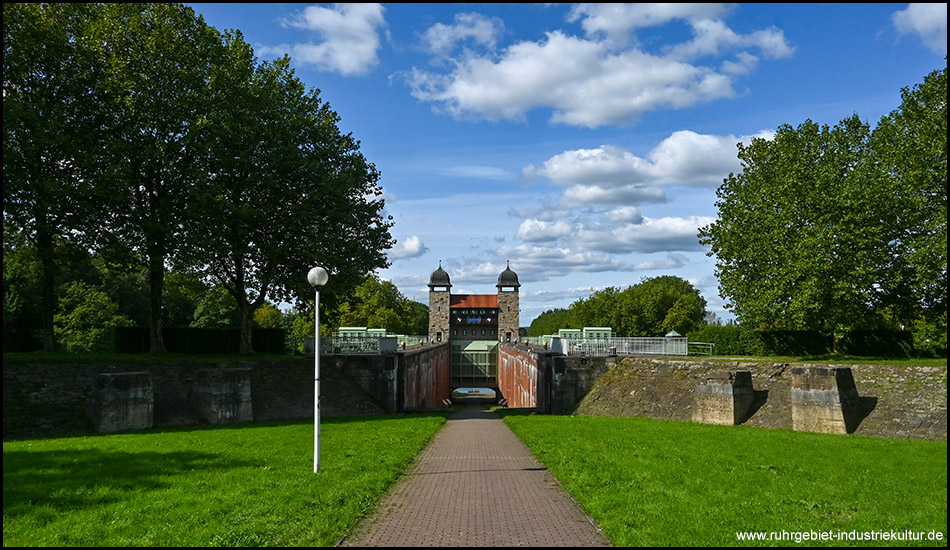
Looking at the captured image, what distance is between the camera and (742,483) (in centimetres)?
1017

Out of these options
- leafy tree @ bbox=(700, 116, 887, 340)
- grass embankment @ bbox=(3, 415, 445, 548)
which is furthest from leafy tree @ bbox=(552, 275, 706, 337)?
grass embankment @ bbox=(3, 415, 445, 548)

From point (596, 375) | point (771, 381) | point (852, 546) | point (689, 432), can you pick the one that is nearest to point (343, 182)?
point (596, 375)

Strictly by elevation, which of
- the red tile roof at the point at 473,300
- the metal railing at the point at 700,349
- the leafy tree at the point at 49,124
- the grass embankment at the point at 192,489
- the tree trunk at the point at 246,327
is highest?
the leafy tree at the point at 49,124

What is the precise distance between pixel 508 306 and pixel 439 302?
31.9 feet

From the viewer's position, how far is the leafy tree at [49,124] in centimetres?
1955

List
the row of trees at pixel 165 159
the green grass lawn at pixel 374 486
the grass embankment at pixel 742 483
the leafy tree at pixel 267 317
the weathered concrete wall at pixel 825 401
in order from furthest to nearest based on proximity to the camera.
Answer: the leafy tree at pixel 267 317
the row of trees at pixel 165 159
the weathered concrete wall at pixel 825 401
the grass embankment at pixel 742 483
the green grass lawn at pixel 374 486

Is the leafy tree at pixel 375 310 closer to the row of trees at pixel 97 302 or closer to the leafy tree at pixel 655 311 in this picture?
the row of trees at pixel 97 302

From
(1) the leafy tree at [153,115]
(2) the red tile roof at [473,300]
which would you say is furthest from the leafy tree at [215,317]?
(2) the red tile roof at [473,300]

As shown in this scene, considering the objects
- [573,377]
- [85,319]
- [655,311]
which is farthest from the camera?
[655,311]

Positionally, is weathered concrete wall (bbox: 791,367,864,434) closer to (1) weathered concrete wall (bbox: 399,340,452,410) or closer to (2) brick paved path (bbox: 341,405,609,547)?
(2) brick paved path (bbox: 341,405,609,547)

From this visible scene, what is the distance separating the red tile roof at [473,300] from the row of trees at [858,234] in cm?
5903

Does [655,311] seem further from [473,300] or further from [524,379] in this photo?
[524,379]

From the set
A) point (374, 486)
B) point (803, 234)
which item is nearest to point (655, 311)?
point (803, 234)

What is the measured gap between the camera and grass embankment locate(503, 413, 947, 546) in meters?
7.69
